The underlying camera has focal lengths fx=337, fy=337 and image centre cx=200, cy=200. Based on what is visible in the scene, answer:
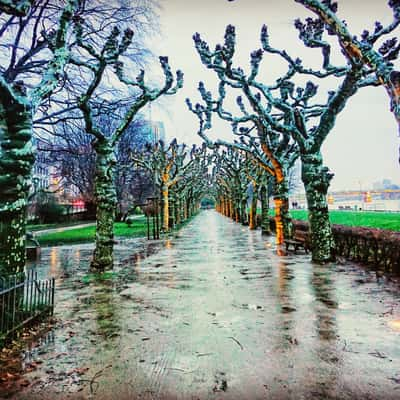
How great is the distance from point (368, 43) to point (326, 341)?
639cm

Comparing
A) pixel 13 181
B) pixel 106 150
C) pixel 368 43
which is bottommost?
pixel 13 181

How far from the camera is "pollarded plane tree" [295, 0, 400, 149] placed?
5418mm

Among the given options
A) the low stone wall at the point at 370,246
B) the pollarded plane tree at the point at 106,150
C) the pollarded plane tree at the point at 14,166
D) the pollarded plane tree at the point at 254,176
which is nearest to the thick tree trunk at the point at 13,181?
the pollarded plane tree at the point at 14,166

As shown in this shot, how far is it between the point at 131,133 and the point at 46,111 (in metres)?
25.3

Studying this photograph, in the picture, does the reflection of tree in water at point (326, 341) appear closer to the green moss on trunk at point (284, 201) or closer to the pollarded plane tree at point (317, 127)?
the pollarded plane tree at point (317, 127)

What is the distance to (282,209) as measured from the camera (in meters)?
17.0

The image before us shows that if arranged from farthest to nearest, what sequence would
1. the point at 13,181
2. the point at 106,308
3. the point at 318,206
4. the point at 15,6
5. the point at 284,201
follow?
the point at 284,201 < the point at 318,206 < the point at 106,308 < the point at 13,181 < the point at 15,6

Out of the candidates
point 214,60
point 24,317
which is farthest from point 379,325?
point 214,60

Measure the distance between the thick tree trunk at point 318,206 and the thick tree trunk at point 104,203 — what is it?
6.83 metres

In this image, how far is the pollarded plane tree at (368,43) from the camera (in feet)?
17.8

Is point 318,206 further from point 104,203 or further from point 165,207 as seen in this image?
point 165,207

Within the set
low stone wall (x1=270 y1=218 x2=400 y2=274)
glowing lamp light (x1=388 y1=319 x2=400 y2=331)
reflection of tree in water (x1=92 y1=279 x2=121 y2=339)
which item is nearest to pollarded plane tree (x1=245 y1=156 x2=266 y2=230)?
low stone wall (x1=270 y1=218 x2=400 y2=274)

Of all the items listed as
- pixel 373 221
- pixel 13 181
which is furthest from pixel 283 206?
pixel 13 181

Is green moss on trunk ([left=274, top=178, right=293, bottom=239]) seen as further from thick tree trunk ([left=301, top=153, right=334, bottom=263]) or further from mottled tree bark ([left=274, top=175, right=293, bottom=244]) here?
thick tree trunk ([left=301, top=153, right=334, bottom=263])
